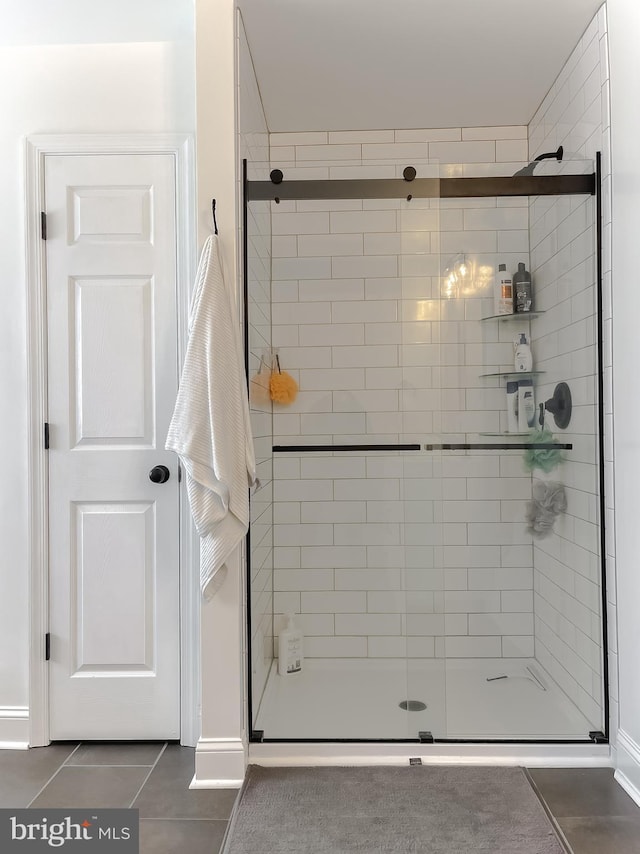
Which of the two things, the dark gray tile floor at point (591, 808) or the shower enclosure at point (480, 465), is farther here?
the shower enclosure at point (480, 465)

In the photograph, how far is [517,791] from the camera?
1.89m

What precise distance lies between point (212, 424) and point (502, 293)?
110 centimetres

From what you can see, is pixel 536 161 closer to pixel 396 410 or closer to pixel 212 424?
pixel 396 410

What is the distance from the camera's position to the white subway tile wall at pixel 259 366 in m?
2.17

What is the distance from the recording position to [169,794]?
1.92m

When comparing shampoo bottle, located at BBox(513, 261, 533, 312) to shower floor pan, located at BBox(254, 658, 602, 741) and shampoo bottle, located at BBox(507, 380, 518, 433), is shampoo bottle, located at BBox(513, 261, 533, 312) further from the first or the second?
shower floor pan, located at BBox(254, 658, 602, 741)

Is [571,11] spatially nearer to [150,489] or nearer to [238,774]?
[150,489]

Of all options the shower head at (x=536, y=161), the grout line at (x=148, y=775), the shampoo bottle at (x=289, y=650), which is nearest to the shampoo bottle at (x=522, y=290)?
the shower head at (x=536, y=161)

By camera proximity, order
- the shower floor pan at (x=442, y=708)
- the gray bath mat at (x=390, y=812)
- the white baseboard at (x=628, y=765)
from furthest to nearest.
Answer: the shower floor pan at (x=442, y=708) → the white baseboard at (x=628, y=765) → the gray bath mat at (x=390, y=812)

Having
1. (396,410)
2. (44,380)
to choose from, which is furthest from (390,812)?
(44,380)

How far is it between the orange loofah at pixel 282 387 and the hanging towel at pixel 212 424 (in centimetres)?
64

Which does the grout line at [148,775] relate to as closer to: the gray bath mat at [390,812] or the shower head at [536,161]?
the gray bath mat at [390,812]

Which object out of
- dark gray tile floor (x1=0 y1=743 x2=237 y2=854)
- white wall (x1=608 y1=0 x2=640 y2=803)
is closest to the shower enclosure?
white wall (x1=608 y1=0 x2=640 y2=803)

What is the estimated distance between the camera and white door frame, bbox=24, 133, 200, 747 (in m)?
2.26
